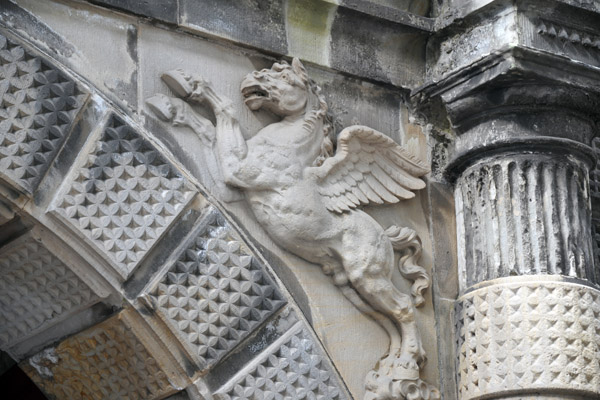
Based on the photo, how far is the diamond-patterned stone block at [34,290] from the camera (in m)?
3.96

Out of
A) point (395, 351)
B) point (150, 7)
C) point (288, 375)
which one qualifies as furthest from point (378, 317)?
point (150, 7)

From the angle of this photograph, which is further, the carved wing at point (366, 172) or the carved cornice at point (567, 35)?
the carved cornice at point (567, 35)

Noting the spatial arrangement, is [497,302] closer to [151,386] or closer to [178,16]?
[151,386]

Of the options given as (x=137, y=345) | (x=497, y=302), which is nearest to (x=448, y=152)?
(x=497, y=302)

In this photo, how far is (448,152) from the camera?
467 cm

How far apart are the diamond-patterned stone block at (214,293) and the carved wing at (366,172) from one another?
0.42 m

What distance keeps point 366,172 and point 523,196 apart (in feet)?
1.93

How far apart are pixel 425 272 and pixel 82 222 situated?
135 centimetres

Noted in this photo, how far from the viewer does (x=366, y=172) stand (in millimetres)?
4488

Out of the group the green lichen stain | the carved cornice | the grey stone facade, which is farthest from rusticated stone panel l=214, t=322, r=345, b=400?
the carved cornice

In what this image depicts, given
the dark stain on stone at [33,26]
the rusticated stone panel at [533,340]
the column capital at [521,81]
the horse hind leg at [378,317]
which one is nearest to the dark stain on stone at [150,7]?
the dark stain on stone at [33,26]

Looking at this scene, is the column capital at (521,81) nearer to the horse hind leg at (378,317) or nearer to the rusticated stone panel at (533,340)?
the rusticated stone panel at (533,340)

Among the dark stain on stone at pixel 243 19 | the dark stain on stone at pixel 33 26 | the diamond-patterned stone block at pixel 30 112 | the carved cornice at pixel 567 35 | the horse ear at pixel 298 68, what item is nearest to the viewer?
the diamond-patterned stone block at pixel 30 112

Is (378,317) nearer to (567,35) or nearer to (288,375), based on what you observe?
(288,375)
